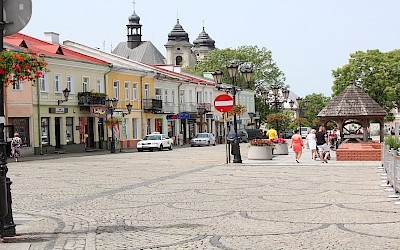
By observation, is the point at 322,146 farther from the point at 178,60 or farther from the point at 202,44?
the point at 202,44

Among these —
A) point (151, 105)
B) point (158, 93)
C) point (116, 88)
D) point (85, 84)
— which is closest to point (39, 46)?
point (85, 84)

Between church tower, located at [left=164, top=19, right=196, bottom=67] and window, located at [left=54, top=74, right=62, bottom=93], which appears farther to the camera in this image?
church tower, located at [left=164, top=19, right=196, bottom=67]

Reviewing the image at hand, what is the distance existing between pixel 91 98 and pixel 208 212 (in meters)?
38.1

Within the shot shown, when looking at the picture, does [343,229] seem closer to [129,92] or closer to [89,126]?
[89,126]

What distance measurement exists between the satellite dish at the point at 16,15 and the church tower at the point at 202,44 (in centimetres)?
11848

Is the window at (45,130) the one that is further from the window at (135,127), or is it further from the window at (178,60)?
the window at (178,60)

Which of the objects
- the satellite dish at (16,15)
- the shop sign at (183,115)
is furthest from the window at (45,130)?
the satellite dish at (16,15)

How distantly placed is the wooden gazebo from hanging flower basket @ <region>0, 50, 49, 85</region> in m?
27.7

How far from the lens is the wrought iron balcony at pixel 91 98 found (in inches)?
1876

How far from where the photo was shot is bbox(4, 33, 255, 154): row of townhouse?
42.4 metres

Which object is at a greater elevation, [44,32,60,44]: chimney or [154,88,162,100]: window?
[44,32,60,44]: chimney

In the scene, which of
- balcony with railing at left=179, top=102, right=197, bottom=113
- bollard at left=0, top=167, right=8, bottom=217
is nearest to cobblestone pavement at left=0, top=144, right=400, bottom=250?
bollard at left=0, top=167, right=8, bottom=217

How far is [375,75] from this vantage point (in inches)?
2963

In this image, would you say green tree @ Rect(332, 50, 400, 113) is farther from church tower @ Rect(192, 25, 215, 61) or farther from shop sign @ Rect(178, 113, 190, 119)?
church tower @ Rect(192, 25, 215, 61)
